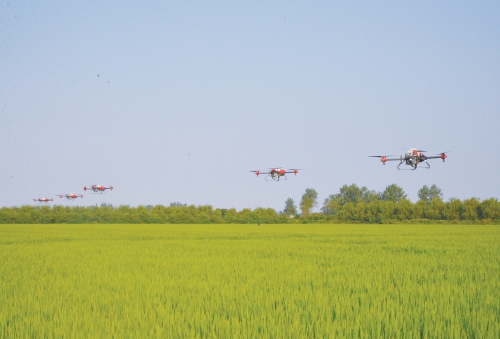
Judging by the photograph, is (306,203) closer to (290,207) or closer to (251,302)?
(290,207)

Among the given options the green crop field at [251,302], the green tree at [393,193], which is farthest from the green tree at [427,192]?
the green crop field at [251,302]

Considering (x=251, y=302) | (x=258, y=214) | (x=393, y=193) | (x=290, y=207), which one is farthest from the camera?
(x=290, y=207)

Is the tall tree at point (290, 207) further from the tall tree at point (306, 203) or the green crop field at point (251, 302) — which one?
the green crop field at point (251, 302)

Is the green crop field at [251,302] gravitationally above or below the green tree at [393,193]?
below

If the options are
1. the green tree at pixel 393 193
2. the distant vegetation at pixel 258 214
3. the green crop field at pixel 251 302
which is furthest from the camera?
the green tree at pixel 393 193

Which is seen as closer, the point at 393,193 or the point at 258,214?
the point at 258,214

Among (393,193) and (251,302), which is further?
(393,193)

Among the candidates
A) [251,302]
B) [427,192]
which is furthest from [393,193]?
[251,302]

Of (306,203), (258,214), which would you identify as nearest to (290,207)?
(306,203)

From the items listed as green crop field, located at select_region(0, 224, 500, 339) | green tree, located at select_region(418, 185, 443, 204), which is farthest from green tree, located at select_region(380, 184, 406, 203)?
green crop field, located at select_region(0, 224, 500, 339)

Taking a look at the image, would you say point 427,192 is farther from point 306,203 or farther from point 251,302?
point 251,302

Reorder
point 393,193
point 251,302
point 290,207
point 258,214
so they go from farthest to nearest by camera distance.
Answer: point 290,207
point 393,193
point 258,214
point 251,302

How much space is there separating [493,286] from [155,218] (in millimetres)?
89191

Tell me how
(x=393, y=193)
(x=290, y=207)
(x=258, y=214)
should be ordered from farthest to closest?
(x=290, y=207)
(x=393, y=193)
(x=258, y=214)
